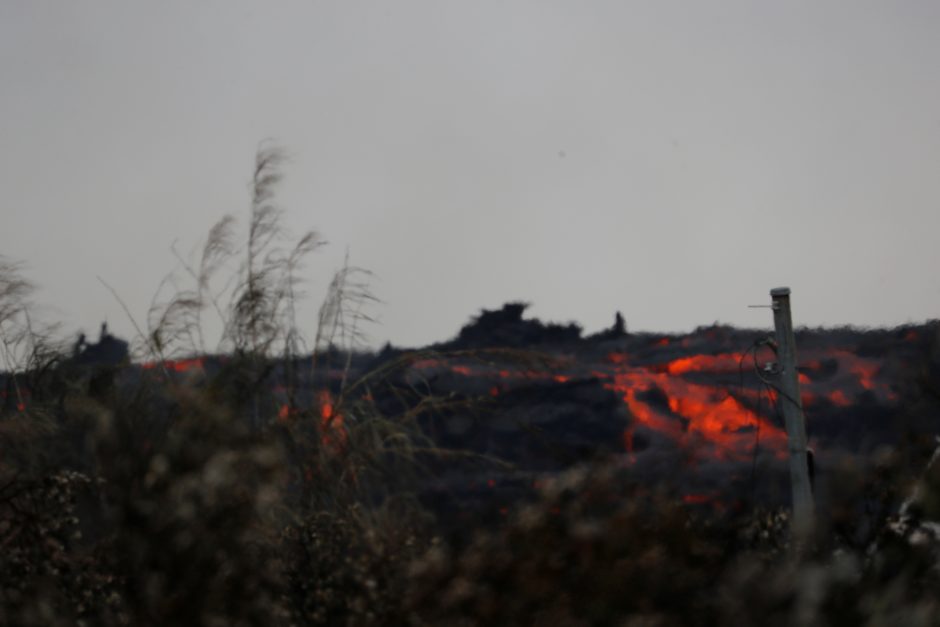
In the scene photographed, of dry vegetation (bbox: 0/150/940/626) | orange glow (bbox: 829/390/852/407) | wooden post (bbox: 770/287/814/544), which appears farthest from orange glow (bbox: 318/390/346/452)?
orange glow (bbox: 829/390/852/407)

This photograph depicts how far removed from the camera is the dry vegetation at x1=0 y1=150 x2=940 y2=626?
4.03 meters

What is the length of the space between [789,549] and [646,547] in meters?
1.53

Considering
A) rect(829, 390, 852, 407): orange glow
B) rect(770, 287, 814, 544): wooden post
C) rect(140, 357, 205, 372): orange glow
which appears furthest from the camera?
rect(829, 390, 852, 407): orange glow

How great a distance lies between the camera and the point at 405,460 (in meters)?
8.55

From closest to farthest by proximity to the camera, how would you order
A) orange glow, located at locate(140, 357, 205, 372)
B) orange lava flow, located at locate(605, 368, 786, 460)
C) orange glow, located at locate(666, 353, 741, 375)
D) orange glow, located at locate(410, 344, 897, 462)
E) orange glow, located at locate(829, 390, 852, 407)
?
orange glow, located at locate(140, 357, 205, 372) < orange glow, located at locate(666, 353, 741, 375) < orange lava flow, located at locate(605, 368, 786, 460) < orange glow, located at locate(410, 344, 897, 462) < orange glow, located at locate(829, 390, 852, 407)

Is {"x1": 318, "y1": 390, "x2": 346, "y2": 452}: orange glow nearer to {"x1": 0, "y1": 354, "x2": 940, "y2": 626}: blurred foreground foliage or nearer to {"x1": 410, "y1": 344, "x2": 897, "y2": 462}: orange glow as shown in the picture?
{"x1": 0, "y1": 354, "x2": 940, "y2": 626}: blurred foreground foliage

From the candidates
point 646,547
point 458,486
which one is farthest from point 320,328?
point 458,486

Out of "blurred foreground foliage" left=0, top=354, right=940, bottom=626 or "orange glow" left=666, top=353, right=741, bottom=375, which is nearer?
"blurred foreground foliage" left=0, top=354, right=940, bottom=626

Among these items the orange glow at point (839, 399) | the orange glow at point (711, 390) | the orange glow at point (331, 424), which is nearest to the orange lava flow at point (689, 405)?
the orange glow at point (711, 390)

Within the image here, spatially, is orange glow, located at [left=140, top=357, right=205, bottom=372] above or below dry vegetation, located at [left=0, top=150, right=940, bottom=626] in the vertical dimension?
above

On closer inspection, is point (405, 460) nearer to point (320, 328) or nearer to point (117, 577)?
point (320, 328)

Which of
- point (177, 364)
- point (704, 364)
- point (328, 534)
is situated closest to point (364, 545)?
point (328, 534)

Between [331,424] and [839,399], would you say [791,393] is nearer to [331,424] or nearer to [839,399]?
[331,424]

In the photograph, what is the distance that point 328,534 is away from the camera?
7.61 m
